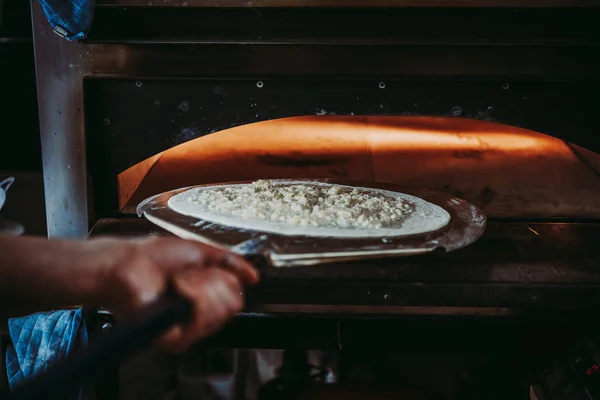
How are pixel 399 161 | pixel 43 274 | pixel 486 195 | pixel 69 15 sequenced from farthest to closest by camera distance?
1. pixel 399 161
2. pixel 486 195
3. pixel 69 15
4. pixel 43 274

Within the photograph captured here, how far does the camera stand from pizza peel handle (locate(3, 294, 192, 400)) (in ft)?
1.34

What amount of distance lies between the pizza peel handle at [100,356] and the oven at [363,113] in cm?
73

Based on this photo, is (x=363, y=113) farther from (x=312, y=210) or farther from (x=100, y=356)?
(x=100, y=356)

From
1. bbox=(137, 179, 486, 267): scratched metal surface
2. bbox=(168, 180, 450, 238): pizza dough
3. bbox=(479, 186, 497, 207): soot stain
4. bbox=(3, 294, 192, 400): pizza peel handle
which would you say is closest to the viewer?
bbox=(3, 294, 192, 400): pizza peel handle

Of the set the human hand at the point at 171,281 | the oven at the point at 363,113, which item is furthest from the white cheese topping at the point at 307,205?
the human hand at the point at 171,281

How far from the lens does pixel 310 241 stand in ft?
4.10

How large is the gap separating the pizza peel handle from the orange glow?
118cm

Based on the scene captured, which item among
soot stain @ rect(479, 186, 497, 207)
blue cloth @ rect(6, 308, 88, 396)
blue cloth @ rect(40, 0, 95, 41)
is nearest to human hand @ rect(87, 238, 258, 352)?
blue cloth @ rect(6, 308, 88, 396)

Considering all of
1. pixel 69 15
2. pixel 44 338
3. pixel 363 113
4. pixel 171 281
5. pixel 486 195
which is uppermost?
pixel 69 15

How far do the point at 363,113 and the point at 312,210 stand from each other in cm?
34

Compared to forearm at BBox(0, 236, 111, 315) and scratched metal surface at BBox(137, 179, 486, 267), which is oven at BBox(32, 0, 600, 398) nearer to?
scratched metal surface at BBox(137, 179, 486, 267)

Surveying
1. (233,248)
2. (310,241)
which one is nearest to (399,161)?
(310,241)

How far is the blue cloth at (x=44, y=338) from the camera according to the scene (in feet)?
4.59

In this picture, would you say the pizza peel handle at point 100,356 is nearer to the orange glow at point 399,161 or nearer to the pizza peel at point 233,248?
the pizza peel at point 233,248
